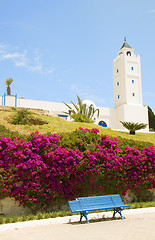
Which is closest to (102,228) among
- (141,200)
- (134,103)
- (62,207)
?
(62,207)

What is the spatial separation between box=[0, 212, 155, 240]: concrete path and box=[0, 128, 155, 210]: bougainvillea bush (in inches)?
66.4

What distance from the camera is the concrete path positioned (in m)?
5.31

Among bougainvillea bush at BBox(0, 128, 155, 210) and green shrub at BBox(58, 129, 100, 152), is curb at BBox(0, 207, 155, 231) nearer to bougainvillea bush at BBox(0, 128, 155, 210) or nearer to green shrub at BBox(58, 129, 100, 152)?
bougainvillea bush at BBox(0, 128, 155, 210)

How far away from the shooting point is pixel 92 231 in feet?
19.2

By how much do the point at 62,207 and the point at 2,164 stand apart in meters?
2.47

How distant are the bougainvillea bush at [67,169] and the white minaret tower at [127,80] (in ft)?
101

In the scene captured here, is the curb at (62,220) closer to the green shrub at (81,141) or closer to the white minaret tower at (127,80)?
the green shrub at (81,141)

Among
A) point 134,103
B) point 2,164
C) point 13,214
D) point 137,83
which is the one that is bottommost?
point 13,214

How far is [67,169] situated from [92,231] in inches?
112

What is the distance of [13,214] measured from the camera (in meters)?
8.01

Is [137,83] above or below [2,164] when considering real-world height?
above

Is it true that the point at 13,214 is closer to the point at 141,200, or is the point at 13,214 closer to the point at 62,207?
the point at 62,207

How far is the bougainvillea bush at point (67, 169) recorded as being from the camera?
8117 mm

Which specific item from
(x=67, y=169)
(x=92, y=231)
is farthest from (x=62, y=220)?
(x=67, y=169)
